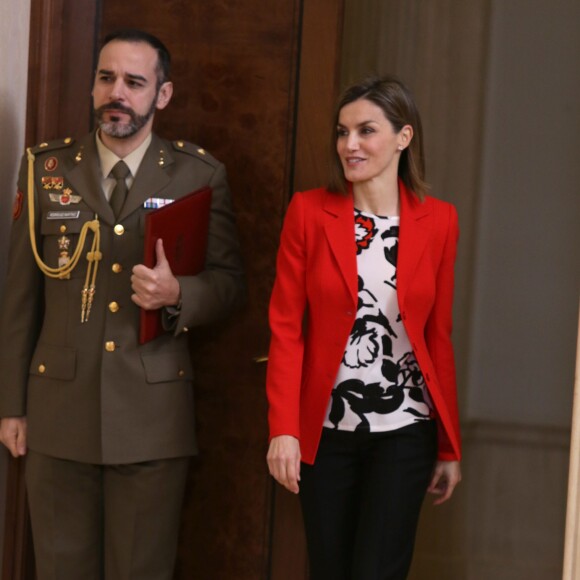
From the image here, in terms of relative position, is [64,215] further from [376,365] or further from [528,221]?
[528,221]

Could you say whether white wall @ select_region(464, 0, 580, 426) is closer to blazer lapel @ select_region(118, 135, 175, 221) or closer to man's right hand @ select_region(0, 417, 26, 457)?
blazer lapel @ select_region(118, 135, 175, 221)

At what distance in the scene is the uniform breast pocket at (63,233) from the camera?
2.61 metres

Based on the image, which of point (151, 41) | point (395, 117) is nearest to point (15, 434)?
point (151, 41)

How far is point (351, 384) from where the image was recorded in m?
2.29

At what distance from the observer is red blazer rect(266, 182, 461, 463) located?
2.28 meters

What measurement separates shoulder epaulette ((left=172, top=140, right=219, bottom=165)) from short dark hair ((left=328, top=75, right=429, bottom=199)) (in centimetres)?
49

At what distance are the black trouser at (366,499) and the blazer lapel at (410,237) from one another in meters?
0.32

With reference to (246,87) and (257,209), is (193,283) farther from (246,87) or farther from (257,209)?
(246,87)

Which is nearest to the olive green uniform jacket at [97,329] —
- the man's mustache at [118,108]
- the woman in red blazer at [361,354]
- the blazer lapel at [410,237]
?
the man's mustache at [118,108]

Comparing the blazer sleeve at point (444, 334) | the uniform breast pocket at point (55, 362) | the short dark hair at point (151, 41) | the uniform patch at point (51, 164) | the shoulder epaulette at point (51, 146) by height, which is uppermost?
the short dark hair at point (151, 41)

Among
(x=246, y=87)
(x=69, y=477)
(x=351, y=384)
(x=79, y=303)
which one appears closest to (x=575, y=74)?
(x=246, y=87)

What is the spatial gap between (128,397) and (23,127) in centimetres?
93

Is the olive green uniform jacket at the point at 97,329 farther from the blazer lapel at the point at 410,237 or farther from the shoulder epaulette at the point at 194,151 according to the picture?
the blazer lapel at the point at 410,237

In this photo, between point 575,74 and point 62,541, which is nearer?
point 62,541
